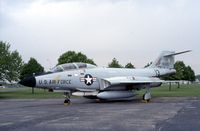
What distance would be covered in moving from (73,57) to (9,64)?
65.8 feet

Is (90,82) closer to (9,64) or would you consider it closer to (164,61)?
(164,61)

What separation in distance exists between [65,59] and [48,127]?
50987 mm

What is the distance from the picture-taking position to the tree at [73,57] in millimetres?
60737

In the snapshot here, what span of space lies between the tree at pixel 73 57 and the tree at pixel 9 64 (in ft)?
55.8

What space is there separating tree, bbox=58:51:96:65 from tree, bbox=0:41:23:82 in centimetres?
1702

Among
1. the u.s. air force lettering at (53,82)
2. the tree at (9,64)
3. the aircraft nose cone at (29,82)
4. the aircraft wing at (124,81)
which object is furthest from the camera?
the tree at (9,64)

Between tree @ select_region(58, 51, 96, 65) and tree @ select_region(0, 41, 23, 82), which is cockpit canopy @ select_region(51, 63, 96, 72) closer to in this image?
tree @ select_region(0, 41, 23, 82)

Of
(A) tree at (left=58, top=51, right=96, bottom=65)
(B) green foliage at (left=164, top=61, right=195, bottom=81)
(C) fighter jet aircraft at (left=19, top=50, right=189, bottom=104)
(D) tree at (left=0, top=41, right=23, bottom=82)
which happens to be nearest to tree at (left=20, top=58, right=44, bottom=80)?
(A) tree at (left=58, top=51, right=96, bottom=65)

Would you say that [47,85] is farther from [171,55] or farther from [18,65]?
[18,65]

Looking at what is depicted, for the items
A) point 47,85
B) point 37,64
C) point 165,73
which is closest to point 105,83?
point 47,85

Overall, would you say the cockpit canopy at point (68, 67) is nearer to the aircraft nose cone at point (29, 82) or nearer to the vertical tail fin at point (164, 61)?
the aircraft nose cone at point (29, 82)

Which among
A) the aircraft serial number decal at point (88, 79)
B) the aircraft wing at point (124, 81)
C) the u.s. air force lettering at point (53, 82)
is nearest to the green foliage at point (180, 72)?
the aircraft wing at point (124, 81)

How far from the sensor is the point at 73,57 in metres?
61.0

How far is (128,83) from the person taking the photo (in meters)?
23.4
